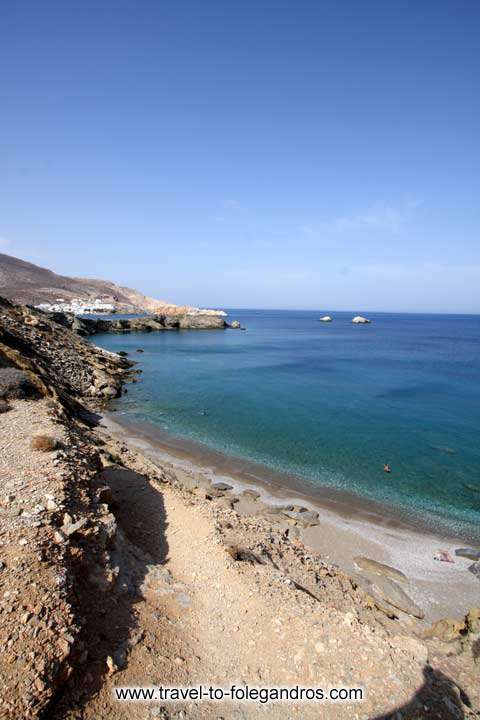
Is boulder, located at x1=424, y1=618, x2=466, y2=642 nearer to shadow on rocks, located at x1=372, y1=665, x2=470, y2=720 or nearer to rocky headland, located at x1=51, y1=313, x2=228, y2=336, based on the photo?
shadow on rocks, located at x1=372, y1=665, x2=470, y2=720

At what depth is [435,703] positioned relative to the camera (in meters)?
7.00

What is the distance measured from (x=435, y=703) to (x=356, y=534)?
8806 millimetres

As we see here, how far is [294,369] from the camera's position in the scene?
53656 millimetres

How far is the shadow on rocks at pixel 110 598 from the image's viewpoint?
231 inches

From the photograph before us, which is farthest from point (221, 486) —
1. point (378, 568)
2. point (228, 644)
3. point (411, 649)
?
point (411, 649)

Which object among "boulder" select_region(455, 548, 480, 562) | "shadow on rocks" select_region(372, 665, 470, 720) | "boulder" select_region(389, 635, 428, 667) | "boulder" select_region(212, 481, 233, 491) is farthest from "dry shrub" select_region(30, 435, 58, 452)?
"boulder" select_region(455, 548, 480, 562)

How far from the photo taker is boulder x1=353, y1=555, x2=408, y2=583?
42.9 ft

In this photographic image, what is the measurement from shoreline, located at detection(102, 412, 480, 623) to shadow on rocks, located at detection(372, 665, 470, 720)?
170 inches

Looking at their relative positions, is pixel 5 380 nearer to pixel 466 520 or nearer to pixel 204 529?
pixel 204 529

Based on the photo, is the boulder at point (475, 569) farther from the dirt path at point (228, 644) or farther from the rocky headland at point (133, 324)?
the rocky headland at point (133, 324)

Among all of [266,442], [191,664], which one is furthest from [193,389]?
[191,664]

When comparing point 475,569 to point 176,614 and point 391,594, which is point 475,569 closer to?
point 391,594

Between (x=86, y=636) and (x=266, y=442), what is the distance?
19.4 meters

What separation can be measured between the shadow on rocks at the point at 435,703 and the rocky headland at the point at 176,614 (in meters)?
0.03
